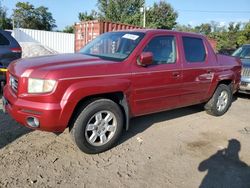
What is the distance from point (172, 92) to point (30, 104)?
8.33ft

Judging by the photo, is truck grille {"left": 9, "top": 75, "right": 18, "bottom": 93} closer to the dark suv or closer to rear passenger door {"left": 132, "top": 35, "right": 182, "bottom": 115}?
rear passenger door {"left": 132, "top": 35, "right": 182, "bottom": 115}

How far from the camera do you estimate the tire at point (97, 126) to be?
382 cm

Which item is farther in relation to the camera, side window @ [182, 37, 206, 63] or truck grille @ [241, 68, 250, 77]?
truck grille @ [241, 68, 250, 77]

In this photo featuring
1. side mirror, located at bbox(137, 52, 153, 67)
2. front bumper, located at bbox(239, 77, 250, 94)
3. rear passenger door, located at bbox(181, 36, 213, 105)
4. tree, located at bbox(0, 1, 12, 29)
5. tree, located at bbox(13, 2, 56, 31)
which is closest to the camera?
side mirror, located at bbox(137, 52, 153, 67)

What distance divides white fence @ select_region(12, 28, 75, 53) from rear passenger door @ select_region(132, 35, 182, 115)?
19276 mm

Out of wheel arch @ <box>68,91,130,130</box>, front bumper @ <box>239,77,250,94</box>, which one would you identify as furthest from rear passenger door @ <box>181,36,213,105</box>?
front bumper @ <box>239,77,250,94</box>

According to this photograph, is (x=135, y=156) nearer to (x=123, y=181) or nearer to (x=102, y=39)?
(x=123, y=181)

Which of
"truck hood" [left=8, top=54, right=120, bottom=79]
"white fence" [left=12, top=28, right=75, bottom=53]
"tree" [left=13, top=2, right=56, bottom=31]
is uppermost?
"tree" [left=13, top=2, right=56, bottom=31]

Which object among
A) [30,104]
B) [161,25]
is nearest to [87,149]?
[30,104]

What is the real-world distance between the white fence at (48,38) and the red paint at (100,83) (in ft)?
62.5

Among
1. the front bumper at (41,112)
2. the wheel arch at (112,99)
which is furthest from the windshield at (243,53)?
the front bumper at (41,112)

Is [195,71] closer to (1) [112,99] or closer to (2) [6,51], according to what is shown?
(1) [112,99]

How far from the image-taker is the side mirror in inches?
165

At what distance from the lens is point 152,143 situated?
15.2ft
